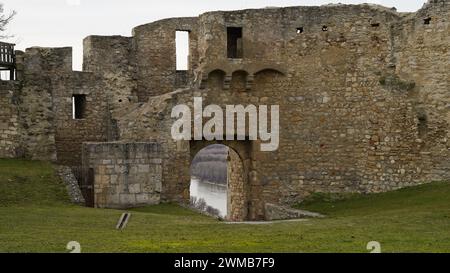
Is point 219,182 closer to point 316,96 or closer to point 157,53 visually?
point 157,53

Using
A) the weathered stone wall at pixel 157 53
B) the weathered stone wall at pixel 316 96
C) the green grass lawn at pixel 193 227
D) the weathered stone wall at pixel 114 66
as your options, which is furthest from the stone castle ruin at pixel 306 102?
the weathered stone wall at pixel 157 53

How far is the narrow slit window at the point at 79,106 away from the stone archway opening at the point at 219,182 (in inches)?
182

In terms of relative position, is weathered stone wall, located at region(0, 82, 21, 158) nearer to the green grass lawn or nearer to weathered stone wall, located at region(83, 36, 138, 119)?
the green grass lawn

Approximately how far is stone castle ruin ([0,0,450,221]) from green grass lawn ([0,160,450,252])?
4.82ft

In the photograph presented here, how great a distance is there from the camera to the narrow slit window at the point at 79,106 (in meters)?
31.3

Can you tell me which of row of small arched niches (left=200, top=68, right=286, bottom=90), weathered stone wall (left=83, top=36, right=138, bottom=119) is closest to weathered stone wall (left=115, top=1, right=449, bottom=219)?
row of small arched niches (left=200, top=68, right=286, bottom=90)

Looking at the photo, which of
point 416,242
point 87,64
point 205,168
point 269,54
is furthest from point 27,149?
point 205,168

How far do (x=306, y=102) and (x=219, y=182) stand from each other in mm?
54615

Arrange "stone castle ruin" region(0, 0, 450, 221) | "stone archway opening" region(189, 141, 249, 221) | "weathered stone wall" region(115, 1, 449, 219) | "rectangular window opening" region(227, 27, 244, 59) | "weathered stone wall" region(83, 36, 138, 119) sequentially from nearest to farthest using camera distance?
1. "stone castle ruin" region(0, 0, 450, 221)
2. "weathered stone wall" region(115, 1, 449, 219)
3. "rectangular window opening" region(227, 27, 244, 59)
4. "stone archway opening" region(189, 141, 249, 221)
5. "weathered stone wall" region(83, 36, 138, 119)

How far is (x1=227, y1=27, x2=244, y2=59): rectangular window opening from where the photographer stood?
27.4 meters

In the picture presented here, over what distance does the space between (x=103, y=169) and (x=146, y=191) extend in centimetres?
149
